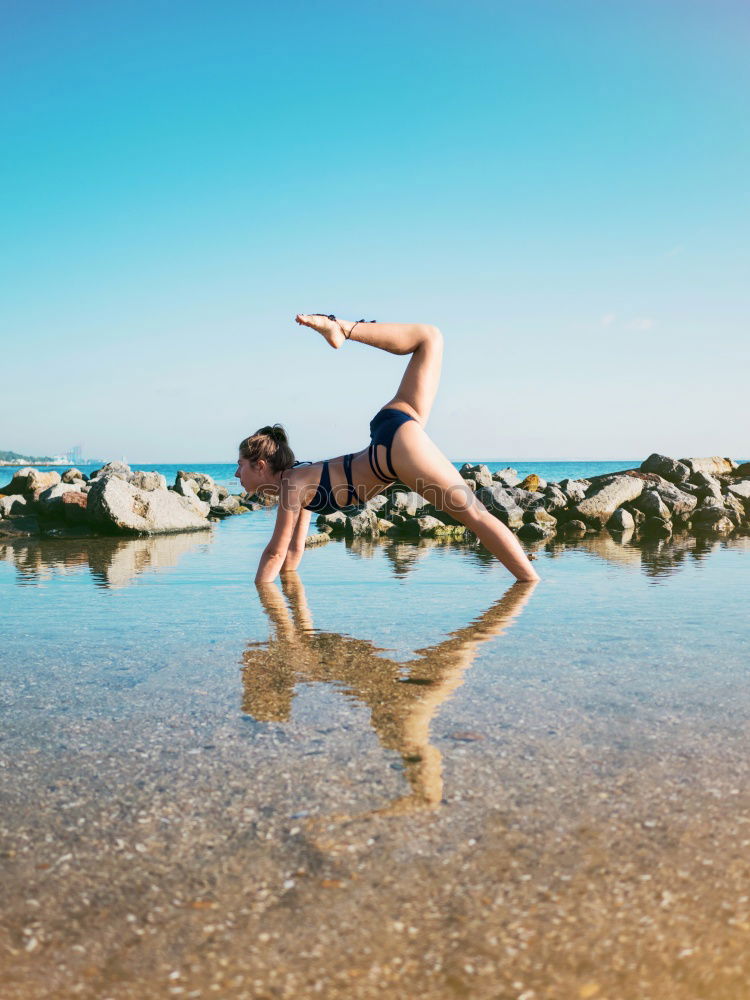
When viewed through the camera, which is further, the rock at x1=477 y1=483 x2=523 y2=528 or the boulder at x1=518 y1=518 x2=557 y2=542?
the rock at x1=477 y1=483 x2=523 y2=528

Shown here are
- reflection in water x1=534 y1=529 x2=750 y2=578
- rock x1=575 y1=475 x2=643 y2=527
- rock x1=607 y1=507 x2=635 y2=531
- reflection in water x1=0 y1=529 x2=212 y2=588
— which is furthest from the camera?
rock x1=575 y1=475 x2=643 y2=527

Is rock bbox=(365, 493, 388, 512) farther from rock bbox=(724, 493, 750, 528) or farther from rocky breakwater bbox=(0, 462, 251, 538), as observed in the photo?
rock bbox=(724, 493, 750, 528)

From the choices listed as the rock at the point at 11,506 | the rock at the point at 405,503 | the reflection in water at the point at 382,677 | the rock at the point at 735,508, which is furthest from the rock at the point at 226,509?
the reflection in water at the point at 382,677

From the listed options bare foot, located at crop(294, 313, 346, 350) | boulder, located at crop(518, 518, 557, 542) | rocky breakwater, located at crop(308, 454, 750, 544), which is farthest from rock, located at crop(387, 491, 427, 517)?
bare foot, located at crop(294, 313, 346, 350)

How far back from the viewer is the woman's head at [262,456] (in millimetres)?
6293

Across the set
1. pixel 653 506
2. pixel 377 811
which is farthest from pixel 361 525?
pixel 377 811

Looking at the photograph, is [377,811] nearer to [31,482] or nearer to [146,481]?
[146,481]

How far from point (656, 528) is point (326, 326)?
8.47 metres

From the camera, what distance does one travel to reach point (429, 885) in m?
1.83

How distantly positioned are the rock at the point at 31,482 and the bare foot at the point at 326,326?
447 inches

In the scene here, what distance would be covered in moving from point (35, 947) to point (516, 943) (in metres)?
1.00

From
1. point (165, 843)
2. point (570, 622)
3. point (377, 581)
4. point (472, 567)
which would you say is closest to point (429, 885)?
point (165, 843)

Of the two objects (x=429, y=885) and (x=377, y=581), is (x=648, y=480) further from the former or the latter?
(x=429, y=885)

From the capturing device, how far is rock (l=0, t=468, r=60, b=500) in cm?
1611
